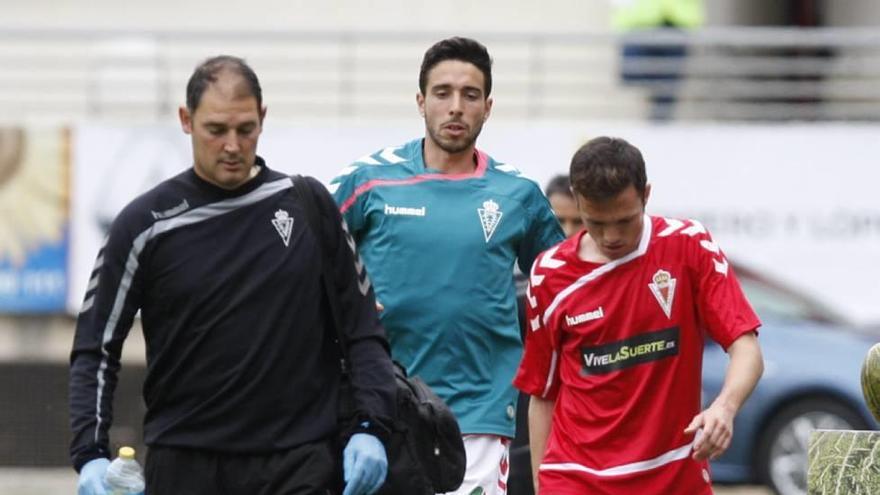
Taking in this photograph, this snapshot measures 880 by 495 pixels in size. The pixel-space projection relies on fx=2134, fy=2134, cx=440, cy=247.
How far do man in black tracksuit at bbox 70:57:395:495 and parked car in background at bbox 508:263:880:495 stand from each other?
889 centimetres

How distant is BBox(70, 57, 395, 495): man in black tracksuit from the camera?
604 cm

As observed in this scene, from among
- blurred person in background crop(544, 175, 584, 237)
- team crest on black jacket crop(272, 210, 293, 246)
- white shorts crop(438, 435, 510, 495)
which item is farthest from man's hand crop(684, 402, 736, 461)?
blurred person in background crop(544, 175, 584, 237)

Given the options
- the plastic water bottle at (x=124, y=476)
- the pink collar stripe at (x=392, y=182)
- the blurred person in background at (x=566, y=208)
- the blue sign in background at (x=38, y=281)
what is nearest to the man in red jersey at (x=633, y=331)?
the pink collar stripe at (x=392, y=182)

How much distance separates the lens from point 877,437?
6230 mm

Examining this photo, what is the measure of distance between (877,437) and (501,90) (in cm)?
1241

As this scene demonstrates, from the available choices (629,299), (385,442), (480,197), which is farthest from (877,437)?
(480,197)

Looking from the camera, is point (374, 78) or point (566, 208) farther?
point (374, 78)

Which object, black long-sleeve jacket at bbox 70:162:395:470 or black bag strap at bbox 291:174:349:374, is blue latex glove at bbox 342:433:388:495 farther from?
black bag strap at bbox 291:174:349:374

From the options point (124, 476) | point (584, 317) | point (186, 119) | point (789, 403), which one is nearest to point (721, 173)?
point (789, 403)

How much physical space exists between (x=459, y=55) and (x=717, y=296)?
167 cm

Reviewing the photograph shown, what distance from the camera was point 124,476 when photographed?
19.8 feet

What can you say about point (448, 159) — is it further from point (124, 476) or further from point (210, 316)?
point (124, 476)

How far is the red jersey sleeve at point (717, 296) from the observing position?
6504 mm

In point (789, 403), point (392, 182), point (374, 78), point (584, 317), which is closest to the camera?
point (584, 317)
